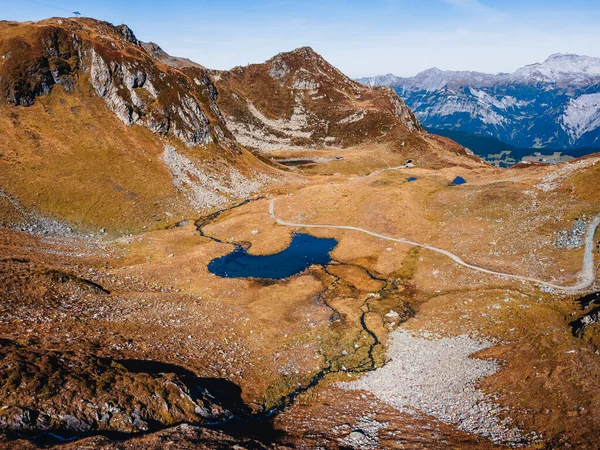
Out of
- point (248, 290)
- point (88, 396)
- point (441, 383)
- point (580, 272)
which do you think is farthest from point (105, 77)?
point (580, 272)

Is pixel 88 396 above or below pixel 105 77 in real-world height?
below

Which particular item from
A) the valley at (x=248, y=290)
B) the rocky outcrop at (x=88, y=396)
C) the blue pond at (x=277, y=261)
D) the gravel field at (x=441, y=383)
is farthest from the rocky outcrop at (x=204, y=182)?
the rocky outcrop at (x=88, y=396)

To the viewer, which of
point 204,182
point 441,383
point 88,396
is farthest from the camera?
point 204,182

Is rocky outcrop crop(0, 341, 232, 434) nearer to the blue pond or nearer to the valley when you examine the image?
the valley

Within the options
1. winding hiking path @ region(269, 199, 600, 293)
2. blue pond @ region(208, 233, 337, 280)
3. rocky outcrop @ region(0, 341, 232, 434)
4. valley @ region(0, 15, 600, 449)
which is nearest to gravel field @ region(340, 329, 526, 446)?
valley @ region(0, 15, 600, 449)

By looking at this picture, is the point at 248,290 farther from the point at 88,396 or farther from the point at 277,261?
the point at 88,396

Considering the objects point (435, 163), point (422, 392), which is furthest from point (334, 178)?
point (422, 392)
